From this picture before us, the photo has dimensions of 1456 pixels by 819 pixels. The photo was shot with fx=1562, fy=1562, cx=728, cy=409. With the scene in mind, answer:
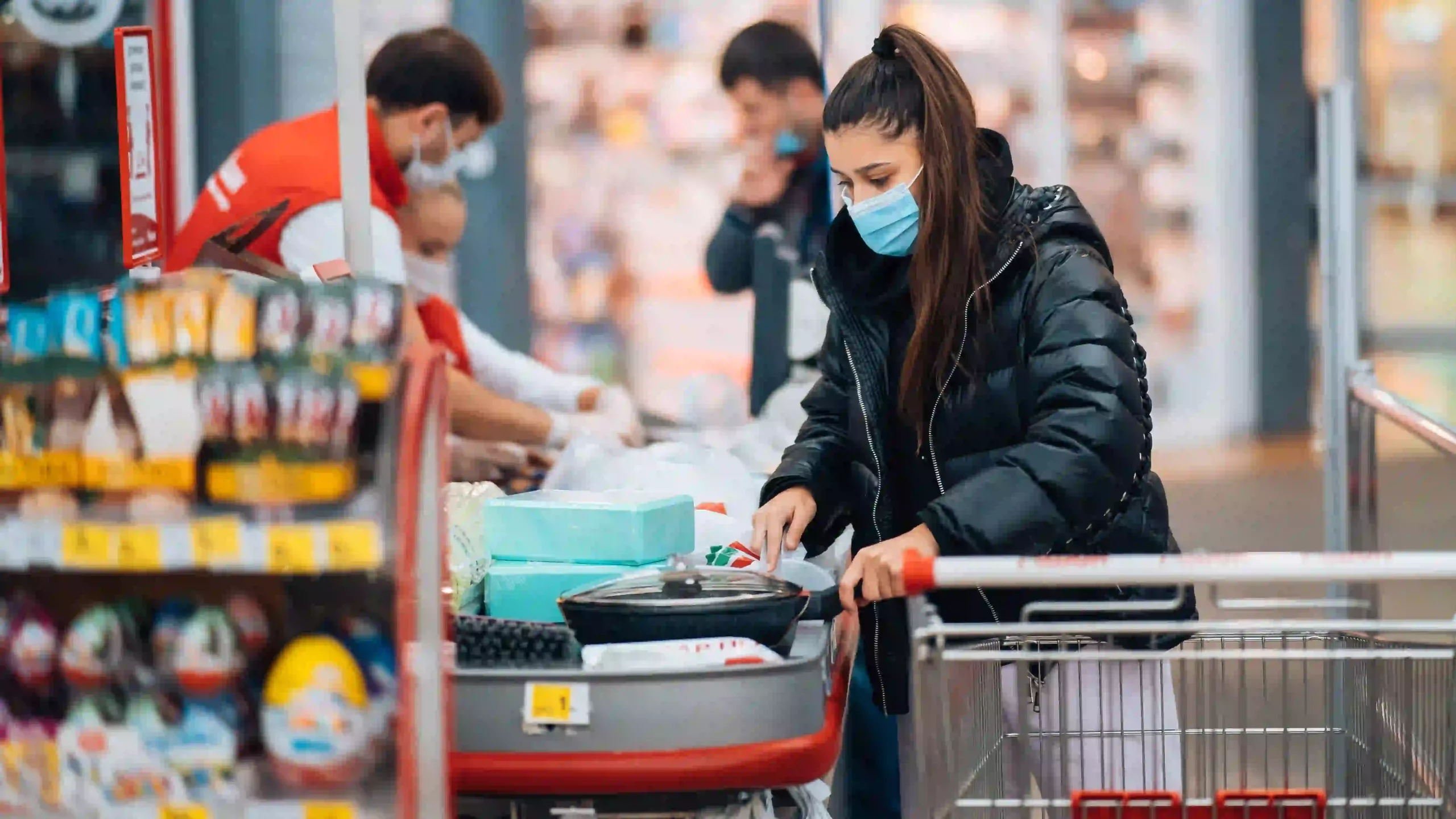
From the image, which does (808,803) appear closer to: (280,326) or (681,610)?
(681,610)

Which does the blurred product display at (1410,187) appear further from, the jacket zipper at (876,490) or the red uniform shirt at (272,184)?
the jacket zipper at (876,490)

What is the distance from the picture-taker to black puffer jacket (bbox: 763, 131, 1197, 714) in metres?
2.08

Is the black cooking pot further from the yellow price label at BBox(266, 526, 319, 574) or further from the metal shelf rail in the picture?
the metal shelf rail

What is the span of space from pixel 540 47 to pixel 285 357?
184 inches

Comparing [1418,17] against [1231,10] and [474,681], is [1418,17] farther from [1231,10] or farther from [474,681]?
[474,681]

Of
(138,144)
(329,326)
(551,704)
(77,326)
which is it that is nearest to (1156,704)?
(551,704)

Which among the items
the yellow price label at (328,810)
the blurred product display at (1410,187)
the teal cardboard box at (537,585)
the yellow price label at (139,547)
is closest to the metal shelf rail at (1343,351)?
the teal cardboard box at (537,585)

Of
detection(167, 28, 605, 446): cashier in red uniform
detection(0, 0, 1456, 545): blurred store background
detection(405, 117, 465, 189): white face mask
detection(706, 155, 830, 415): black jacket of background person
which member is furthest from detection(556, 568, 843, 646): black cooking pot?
detection(0, 0, 1456, 545): blurred store background

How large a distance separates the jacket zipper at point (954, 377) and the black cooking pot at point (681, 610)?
0.35 metres

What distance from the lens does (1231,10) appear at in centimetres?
984

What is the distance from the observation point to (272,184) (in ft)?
10.9

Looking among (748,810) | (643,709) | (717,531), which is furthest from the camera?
(717,531)

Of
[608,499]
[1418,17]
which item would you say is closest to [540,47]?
[608,499]

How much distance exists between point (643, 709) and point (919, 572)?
36cm
